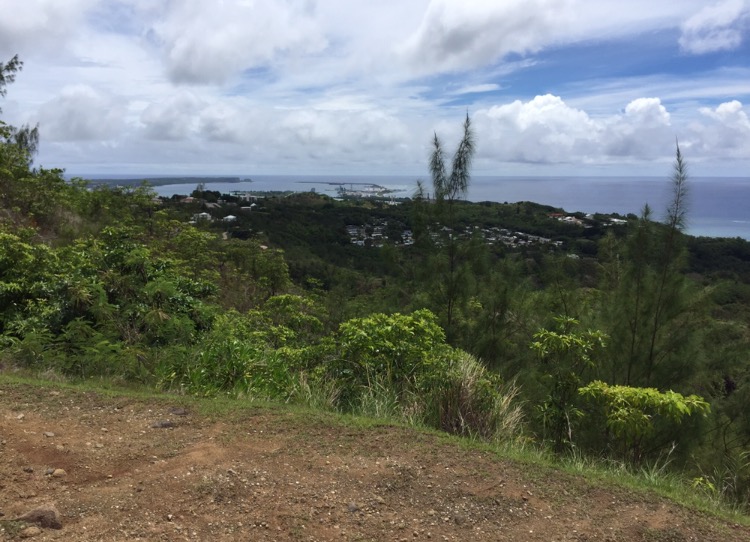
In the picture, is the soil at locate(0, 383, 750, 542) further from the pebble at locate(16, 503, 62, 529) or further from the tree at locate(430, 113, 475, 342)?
the tree at locate(430, 113, 475, 342)

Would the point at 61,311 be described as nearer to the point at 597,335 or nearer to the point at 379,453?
the point at 379,453

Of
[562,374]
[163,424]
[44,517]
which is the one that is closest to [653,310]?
[562,374]

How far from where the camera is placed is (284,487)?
313 cm

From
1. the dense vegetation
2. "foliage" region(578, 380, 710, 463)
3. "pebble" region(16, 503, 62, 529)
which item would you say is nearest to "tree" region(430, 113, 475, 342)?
the dense vegetation

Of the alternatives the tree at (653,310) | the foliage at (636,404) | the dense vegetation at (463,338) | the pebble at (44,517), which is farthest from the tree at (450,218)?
the pebble at (44,517)

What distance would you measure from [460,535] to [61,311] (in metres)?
5.42

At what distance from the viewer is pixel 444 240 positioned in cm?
973

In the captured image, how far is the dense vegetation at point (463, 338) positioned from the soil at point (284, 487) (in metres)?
0.86

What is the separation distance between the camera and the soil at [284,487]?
2.79 metres

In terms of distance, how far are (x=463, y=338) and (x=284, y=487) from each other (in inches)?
253

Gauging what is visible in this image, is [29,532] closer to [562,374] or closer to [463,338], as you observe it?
[562,374]

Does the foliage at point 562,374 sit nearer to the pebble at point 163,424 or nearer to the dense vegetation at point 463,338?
the dense vegetation at point 463,338

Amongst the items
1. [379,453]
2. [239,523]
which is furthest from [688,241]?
[239,523]

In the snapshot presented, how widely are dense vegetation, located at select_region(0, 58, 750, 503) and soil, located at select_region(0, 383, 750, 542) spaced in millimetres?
859
